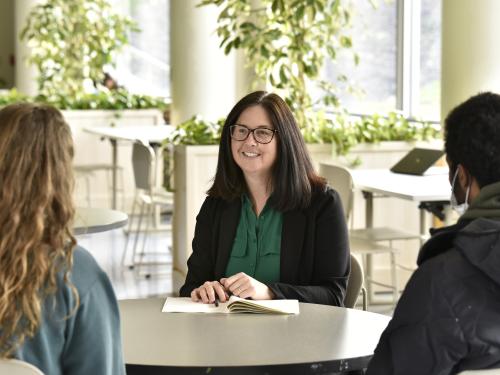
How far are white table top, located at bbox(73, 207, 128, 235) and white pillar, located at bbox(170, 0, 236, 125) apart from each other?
11.2 feet

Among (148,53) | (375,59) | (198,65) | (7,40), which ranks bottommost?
(198,65)

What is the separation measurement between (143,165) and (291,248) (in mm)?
4196

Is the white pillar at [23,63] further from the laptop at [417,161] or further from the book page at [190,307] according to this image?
the book page at [190,307]


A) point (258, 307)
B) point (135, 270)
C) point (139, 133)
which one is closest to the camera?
point (258, 307)

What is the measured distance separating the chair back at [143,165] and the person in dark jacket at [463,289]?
5186mm

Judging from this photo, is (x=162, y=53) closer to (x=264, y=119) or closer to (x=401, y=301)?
(x=264, y=119)

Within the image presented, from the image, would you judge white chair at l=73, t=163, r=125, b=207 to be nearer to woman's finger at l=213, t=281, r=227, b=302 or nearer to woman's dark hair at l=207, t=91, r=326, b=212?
woman's dark hair at l=207, t=91, r=326, b=212

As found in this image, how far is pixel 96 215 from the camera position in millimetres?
5066

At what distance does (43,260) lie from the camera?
1793mm

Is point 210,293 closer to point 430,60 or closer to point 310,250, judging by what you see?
point 310,250

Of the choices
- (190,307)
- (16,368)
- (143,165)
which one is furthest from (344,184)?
(16,368)

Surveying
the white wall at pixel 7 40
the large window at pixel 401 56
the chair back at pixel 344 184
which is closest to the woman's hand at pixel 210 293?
the chair back at pixel 344 184

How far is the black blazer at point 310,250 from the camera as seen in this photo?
3.20 metres

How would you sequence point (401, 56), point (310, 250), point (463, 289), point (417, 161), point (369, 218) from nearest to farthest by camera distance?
1. point (463, 289)
2. point (310, 250)
3. point (417, 161)
4. point (369, 218)
5. point (401, 56)
